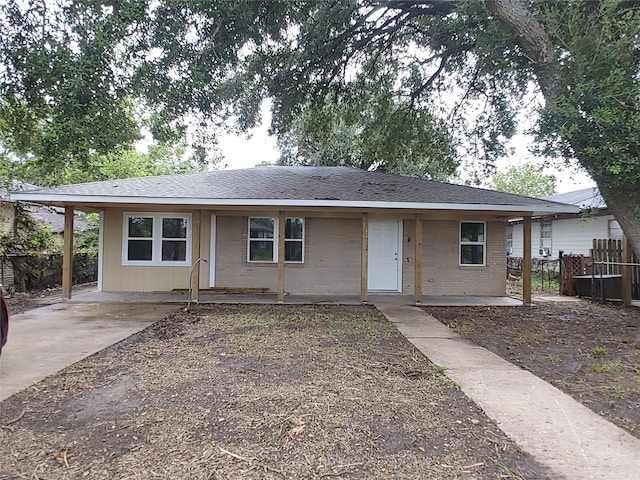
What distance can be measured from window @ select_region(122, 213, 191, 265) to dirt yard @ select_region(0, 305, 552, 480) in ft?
18.5

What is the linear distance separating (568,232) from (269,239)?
11.9 m

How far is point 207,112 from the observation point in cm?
887

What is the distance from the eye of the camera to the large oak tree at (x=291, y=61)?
604 centimetres

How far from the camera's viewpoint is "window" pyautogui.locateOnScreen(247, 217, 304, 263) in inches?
442

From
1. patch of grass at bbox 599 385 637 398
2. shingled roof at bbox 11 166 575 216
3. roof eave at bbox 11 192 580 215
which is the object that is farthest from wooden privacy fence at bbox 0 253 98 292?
patch of grass at bbox 599 385 637 398

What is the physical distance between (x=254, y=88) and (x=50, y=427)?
8628 mm

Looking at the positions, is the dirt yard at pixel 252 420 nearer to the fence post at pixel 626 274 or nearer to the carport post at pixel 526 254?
the carport post at pixel 526 254

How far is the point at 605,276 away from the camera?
10.8 metres

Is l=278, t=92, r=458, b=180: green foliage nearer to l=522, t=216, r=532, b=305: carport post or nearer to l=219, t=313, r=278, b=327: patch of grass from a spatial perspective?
l=522, t=216, r=532, b=305: carport post

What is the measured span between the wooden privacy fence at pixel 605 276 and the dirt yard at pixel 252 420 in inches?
308

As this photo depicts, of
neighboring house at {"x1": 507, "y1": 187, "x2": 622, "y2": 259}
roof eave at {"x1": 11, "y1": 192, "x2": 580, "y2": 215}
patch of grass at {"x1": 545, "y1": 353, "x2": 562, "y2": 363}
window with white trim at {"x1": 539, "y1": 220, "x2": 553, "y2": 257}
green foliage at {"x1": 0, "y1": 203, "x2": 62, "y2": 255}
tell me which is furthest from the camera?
window with white trim at {"x1": 539, "y1": 220, "x2": 553, "y2": 257}

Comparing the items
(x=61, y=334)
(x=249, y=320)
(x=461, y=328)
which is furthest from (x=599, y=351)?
(x=61, y=334)

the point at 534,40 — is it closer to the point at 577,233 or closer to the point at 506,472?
the point at 506,472

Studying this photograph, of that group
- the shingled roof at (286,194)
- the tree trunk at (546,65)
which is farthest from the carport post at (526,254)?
the tree trunk at (546,65)
